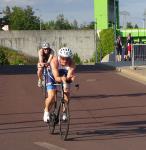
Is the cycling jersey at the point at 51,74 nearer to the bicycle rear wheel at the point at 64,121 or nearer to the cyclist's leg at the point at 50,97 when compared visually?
the cyclist's leg at the point at 50,97

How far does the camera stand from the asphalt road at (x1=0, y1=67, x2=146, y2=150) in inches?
415

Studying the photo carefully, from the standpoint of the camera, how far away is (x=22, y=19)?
116m

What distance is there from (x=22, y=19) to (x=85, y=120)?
340 feet

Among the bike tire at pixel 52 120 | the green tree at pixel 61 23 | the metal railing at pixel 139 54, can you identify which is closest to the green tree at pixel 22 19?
the green tree at pixel 61 23

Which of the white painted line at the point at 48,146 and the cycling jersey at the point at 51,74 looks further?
the cycling jersey at the point at 51,74

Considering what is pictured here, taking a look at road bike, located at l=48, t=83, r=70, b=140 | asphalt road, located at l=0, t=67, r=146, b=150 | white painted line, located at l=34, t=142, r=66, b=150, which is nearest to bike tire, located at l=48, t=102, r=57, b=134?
road bike, located at l=48, t=83, r=70, b=140

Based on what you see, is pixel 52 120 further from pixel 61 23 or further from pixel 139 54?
pixel 61 23

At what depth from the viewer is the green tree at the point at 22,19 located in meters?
115

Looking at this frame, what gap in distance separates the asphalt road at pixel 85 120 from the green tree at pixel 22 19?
9251 cm

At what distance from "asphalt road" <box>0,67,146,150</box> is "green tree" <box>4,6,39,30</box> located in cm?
9251

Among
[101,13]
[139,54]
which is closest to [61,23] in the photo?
[101,13]

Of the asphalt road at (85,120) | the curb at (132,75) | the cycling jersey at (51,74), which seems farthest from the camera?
the curb at (132,75)

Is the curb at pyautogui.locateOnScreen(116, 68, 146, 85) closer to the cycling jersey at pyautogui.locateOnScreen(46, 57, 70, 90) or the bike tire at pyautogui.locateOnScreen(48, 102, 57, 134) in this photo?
the bike tire at pyautogui.locateOnScreen(48, 102, 57, 134)

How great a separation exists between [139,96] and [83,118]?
224 inches
